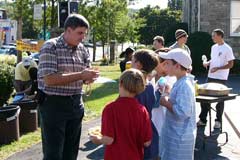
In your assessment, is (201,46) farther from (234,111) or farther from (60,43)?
(60,43)

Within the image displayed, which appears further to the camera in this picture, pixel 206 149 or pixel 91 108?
pixel 91 108

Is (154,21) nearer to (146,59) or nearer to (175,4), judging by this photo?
(175,4)

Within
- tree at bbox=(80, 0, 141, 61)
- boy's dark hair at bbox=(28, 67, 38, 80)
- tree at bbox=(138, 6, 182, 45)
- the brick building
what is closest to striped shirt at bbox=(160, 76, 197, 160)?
boy's dark hair at bbox=(28, 67, 38, 80)

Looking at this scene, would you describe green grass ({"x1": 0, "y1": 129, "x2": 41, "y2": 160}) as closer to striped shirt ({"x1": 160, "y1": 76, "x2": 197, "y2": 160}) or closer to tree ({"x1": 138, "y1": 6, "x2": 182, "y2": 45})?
striped shirt ({"x1": 160, "y1": 76, "x2": 197, "y2": 160})

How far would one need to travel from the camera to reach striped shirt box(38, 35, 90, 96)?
15.2 feet

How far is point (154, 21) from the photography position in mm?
52062

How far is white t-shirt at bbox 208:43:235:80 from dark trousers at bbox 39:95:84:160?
4568 mm

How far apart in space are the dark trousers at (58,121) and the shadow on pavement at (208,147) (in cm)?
286

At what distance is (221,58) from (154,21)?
43655 mm

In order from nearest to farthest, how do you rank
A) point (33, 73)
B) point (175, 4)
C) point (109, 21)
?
point (33, 73) < point (109, 21) < point (175, 4)

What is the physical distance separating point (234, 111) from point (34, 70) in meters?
4.86

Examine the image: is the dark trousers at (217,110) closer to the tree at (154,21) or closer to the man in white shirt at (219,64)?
the man in white shirt at (219,64)

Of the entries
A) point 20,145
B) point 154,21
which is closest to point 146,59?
point 20,145

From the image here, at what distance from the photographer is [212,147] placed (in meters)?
7.80
